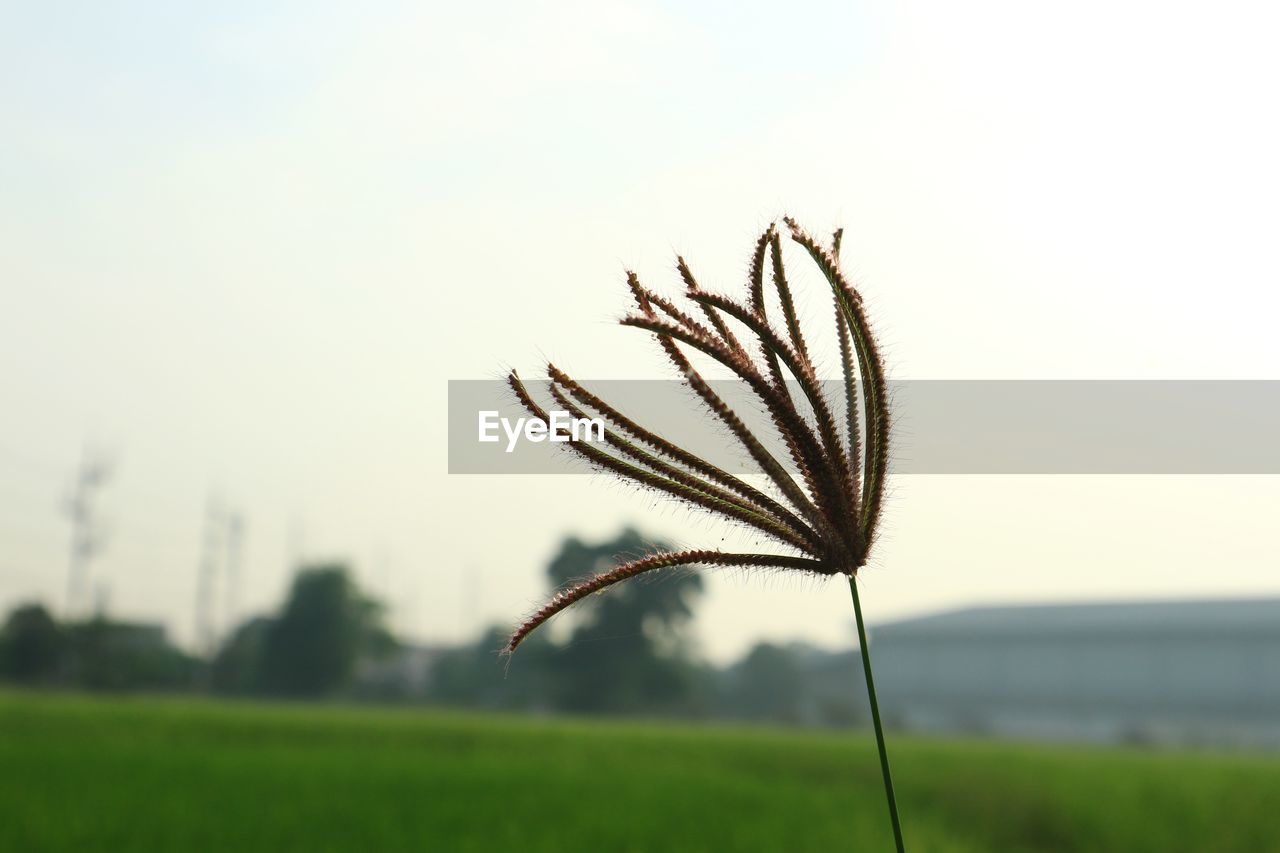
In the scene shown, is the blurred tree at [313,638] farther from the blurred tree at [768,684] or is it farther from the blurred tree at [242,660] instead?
the blurred tree at [768,684]

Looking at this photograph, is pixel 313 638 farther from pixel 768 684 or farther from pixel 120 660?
pixel 768 684

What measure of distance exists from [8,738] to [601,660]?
49.7 m

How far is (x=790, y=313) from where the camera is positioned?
0.95m

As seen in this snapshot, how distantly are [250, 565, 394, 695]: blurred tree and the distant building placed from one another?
113 ft

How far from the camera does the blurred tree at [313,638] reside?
70.6m

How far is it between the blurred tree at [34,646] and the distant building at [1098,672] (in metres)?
42.9

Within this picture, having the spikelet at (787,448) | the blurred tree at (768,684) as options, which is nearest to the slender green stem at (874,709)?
the spikelet at (787,448)

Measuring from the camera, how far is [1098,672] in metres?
64.1

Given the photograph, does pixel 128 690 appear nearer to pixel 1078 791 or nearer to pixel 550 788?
pixel 550 788

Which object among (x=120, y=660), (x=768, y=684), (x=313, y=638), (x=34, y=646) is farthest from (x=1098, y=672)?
(x=34, y=646)

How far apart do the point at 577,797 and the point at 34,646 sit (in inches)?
2042

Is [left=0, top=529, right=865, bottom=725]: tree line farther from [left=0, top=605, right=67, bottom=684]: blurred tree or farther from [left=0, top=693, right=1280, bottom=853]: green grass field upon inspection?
[left=0, top=693, right=1280, bottom=853]: green grass field

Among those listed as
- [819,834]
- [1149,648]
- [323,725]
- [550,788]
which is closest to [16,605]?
[323,725]

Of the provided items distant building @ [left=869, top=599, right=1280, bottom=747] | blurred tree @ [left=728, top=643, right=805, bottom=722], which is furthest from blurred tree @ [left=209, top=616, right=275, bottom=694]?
distant building @ [left=869, top=599, right=1280, bottom=747]
